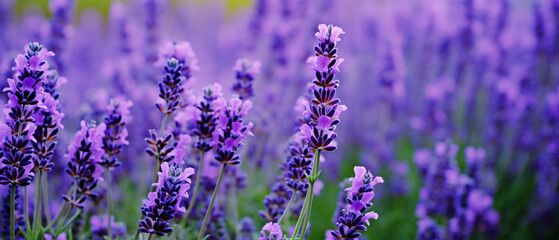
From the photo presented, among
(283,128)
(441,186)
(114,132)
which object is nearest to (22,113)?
(114,132)

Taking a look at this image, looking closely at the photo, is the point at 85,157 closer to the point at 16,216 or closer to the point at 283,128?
the point at 16,216

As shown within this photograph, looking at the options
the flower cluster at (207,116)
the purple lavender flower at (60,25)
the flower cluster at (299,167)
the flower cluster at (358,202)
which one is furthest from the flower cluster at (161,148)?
the purple lavender flower at (60,25)

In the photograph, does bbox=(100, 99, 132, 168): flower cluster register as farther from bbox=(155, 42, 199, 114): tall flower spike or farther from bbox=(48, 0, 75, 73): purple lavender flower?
bbox=(48, 0, 75, 73): purple lavender flower

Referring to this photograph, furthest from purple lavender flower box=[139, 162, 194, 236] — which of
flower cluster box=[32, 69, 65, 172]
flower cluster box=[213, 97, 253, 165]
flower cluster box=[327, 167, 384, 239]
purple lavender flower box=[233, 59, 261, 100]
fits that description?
purple lavender flower box=[233, 59, 261, 100]

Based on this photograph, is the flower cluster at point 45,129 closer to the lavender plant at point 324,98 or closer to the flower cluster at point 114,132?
the flower cluster at point 114,132

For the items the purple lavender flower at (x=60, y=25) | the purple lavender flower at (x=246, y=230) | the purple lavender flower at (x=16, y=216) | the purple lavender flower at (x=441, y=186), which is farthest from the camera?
the purple lavender flower at (x=60, y=25)

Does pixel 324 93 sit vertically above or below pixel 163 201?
above

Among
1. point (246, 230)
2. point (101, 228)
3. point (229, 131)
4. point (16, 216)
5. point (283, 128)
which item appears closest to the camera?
point (229, 131)
